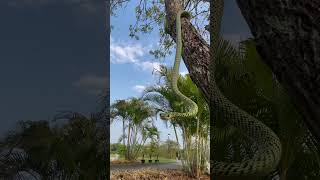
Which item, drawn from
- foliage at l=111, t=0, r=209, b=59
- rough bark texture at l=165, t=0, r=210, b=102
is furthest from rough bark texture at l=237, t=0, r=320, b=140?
foliage at l=111, t=0, r=209, b=59

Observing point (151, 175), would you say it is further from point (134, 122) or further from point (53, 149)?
point (53, 149)

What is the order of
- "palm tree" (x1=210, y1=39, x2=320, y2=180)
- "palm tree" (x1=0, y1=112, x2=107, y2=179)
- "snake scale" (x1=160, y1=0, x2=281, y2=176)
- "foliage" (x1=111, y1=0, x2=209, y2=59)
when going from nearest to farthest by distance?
1. "snake scale" (x1=160, y1=0, x2=281, y2=176)
2. "palm tree" (x1=210, y1=39, x2=320, y2=180)
3. "palm tree" (x1=0, y1=112, x2=107, y2=179)
4. "foliage" (x1=111, y1=0, x2=209, y2=59)

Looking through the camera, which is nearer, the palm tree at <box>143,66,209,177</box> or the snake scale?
the snake scale

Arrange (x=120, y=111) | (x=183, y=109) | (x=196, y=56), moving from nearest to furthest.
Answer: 1. (x=196, y=56)
2. (x=183, y=109)
3. (x=120, y=111)

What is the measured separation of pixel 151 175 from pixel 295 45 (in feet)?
21.8

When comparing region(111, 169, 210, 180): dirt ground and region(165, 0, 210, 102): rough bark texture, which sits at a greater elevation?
region(165, 0, 210, 102): rough bark texture

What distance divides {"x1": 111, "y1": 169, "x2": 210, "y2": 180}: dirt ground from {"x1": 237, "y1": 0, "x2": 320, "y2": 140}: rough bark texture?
6427 mm

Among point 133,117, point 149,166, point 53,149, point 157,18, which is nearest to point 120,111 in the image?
point 133,117

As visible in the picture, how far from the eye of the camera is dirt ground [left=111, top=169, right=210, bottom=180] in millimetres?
7117

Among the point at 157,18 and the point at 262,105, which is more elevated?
the point at 157,18

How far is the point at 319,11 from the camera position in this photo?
→ 77 centimetres

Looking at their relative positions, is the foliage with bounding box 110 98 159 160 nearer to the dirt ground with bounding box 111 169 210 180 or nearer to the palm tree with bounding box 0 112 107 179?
the dirt ground with bounding box 111 169 210 180

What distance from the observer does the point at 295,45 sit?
2.48 ft

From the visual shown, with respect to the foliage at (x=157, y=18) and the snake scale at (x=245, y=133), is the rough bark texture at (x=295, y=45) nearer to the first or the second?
the snake scale at (x=245, y=133)
